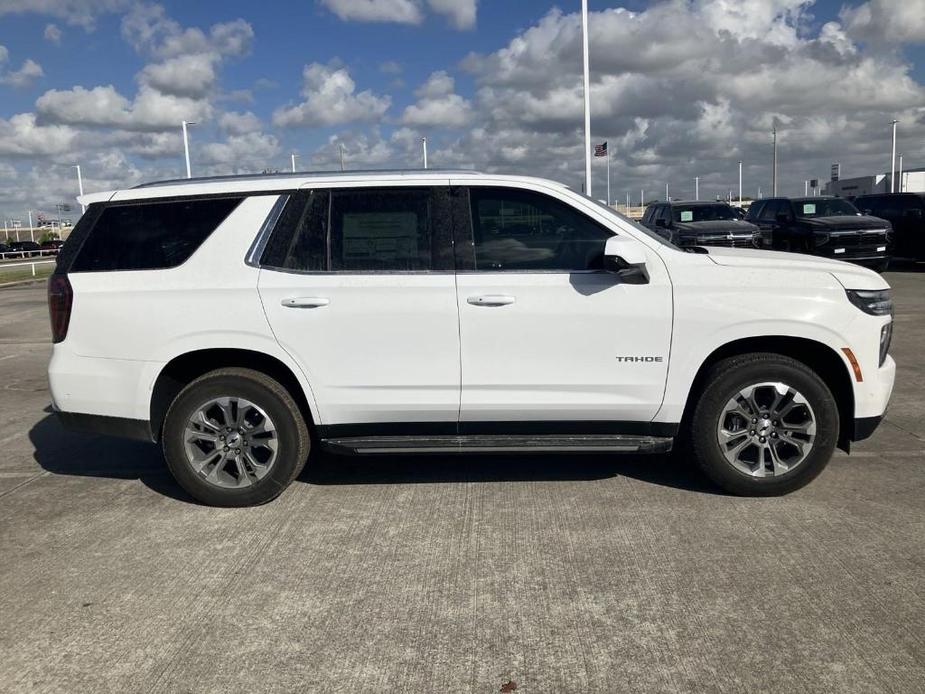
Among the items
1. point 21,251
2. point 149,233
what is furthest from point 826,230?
point 21,251

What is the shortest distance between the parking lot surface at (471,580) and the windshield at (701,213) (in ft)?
42.7

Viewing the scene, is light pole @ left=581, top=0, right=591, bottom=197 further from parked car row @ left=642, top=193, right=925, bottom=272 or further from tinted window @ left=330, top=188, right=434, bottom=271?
tinted window @ left=330, top=188, right=434, bottom=271

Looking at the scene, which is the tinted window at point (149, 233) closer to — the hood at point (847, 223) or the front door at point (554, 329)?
the front door at point (554, 329)

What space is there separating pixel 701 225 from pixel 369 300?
46.4 ft

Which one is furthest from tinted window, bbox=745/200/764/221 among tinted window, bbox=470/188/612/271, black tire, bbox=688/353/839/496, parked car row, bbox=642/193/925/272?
tinted window, bbox=470/188/612/271

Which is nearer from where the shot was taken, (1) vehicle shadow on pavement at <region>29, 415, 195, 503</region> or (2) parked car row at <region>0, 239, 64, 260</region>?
(1) vehicle shadow on pavement at <region>29, 415, 195, 503</region>

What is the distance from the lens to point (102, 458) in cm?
593

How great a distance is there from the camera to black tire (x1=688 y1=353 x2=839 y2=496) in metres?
4.49

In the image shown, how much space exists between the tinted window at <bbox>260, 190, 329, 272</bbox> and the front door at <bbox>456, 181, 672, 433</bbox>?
2.71 feet

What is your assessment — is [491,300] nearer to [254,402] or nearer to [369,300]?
[369,300]

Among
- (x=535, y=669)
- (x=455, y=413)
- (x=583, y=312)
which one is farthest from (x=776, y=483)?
(x=535, y=669)

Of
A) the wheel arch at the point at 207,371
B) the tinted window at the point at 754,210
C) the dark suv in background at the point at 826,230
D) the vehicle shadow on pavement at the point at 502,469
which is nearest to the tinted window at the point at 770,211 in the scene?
the dark suv in background at the point at 826,230

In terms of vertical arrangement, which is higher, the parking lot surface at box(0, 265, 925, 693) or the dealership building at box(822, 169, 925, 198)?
the dealership building at box(822, 169, 925, 198)

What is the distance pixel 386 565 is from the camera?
12.8 ft
